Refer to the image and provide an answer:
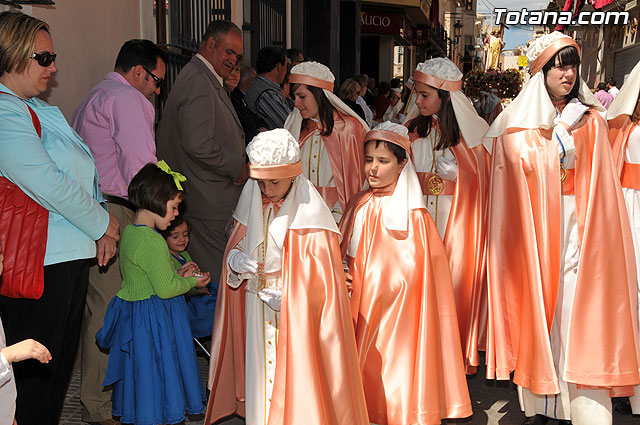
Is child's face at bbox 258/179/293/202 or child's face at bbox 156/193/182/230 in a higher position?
child's face at bbox 258/179/293/202

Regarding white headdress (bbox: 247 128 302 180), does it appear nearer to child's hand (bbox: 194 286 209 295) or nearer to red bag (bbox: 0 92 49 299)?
red bag (bbox: 0 92 49 299)

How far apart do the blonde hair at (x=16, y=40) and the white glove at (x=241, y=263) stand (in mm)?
1343

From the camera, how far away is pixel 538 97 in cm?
418

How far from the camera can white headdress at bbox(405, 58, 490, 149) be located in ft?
15.4

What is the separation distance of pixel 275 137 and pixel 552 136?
1.80 m

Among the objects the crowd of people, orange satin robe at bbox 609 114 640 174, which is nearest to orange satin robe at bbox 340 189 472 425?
the crowd of people

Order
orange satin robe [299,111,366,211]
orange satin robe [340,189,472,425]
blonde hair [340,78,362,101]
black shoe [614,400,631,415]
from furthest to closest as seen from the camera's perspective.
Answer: blonde hair [340,78,362,101] → orange satin robe [299,111,366,211] → black shoe [614,400,631,415] → orange satin robe [340,189,472,425]

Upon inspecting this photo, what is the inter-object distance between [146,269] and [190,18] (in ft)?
13.4

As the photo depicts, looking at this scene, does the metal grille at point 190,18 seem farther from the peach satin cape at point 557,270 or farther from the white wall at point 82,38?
the peach satin cape at point 557,270

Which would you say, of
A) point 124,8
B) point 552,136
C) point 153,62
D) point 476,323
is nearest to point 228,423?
point 476,323

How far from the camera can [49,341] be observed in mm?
3342

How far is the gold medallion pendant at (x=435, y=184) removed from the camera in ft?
15.5

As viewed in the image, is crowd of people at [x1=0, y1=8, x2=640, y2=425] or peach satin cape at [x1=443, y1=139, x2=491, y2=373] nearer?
crowd of people at [x1=0, y1=8, x2=640, y2=425]

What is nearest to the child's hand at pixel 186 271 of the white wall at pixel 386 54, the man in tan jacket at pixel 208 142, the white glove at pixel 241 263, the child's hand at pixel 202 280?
the child's hand at pixel 202 280
